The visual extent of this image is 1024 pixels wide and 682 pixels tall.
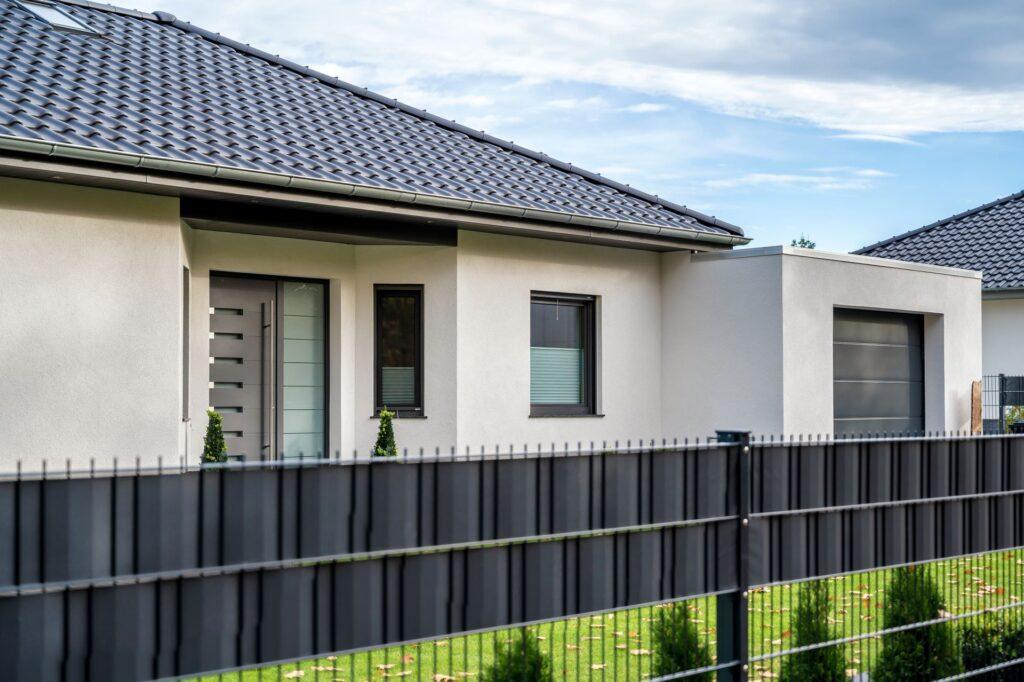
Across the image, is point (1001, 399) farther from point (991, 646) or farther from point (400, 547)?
point (400, 547)

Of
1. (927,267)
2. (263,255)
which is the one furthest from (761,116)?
(263,255)

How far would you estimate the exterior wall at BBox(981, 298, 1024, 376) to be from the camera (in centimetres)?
2266

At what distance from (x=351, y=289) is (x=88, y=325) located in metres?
3.58

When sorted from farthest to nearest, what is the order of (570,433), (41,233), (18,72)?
(570,433) → (18,72) → (41,233)

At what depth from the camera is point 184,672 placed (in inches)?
114

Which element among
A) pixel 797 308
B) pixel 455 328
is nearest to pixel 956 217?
pixel 797 308

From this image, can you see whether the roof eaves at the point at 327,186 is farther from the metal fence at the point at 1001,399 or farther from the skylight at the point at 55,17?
the metal fence at the point at 1001,399

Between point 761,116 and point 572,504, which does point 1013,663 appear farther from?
point 761,116

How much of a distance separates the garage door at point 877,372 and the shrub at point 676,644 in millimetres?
10474

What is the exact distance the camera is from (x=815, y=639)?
523 centimetres

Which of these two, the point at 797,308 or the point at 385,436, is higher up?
the point at 797,308

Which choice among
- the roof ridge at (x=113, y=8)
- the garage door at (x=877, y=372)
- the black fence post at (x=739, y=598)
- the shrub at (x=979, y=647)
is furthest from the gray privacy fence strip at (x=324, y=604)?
the roof ridge at (x=113, y=8)

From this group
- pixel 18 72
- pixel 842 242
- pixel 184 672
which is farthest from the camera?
pixel 842 242

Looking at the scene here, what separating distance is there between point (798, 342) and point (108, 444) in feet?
27.0
